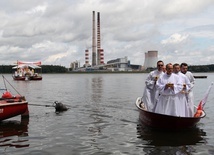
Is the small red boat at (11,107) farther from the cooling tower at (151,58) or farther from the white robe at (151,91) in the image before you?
the cooling tower at (151,58)

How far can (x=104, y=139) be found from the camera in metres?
11.9

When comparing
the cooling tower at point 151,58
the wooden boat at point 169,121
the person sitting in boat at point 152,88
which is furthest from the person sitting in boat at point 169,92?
the cooling tower at point 151,58

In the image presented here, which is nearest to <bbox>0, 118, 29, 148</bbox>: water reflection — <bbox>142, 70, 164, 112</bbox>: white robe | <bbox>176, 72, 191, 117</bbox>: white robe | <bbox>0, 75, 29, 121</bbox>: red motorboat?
<bbox>0, 75, 29, 121</bbox>: red motorboat

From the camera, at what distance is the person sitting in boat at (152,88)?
524 inches

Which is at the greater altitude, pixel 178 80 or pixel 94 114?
pixel 178 80

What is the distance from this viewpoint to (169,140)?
1157 cm

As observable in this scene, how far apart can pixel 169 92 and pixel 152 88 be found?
1.42 m

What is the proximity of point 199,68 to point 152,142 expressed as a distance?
176 meters

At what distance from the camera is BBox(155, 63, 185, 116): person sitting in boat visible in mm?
12055

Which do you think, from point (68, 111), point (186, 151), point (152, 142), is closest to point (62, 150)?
point (152, 142)

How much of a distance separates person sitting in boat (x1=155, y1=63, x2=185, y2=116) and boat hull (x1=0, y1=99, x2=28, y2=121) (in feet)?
21.0

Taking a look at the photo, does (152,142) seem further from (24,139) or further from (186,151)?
(24,139)

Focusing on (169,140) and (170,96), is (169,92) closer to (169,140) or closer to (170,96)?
(170,96)

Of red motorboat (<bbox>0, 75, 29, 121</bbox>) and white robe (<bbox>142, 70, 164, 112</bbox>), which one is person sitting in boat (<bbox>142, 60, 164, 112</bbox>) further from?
red motorboat (<bbox>0, 75, 29, 121</bbox>)
